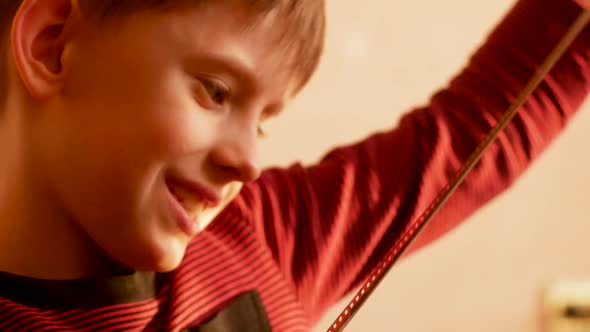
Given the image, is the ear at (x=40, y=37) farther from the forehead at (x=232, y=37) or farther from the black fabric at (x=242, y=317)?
the black fabric at (x=242, y=317)

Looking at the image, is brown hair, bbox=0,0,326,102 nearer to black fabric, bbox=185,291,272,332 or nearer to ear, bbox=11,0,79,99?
ear, bbox=11,0,79,99

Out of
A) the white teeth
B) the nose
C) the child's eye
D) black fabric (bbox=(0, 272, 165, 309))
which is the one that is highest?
the child's eye

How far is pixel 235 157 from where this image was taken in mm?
378

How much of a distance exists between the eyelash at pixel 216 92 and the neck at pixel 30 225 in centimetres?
10

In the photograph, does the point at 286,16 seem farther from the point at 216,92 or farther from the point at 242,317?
the point at 242,317

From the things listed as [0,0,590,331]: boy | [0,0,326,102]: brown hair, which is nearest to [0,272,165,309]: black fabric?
[0,0,590,331]: boy

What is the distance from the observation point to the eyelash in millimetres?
375

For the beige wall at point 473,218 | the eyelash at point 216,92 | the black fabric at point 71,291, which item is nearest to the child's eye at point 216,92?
the eyelash at point 216,92

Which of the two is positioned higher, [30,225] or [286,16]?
[286,16]

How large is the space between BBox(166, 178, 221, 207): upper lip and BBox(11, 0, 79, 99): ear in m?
0.07

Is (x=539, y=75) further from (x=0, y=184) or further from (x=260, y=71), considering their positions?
(x=0, y=184)

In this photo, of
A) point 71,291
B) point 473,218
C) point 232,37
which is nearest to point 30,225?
point 71,291

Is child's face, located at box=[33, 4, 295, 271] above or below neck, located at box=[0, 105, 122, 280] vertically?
above

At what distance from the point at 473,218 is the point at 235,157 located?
1.18 feet
